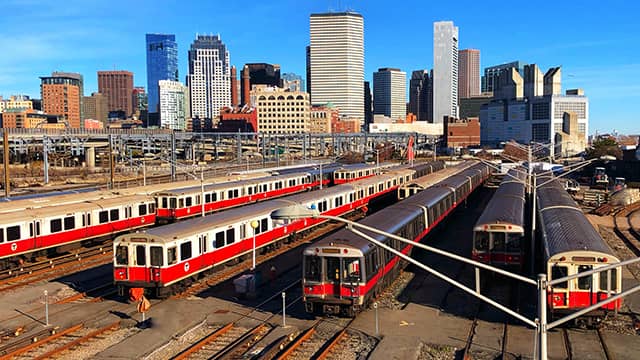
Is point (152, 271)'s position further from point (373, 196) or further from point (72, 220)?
point (373, 196)

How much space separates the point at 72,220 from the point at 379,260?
56.1ft

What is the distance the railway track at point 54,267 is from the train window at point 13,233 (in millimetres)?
1428

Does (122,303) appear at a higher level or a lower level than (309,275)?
lower

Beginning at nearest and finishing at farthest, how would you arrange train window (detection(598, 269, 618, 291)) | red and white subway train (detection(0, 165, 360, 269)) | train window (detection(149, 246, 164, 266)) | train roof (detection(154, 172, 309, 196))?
train window (detection(598, 269, 618, 291)) < train window (detection(149, 246, 164, 266)) < red and white subway train (detection(0, 165, 360, 269)) < train roof (detection(154, 172, 309, 196))

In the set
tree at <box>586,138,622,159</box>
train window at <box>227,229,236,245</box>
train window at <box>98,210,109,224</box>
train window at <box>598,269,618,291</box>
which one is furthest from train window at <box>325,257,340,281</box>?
tree at <box>586,138,622,159</box>

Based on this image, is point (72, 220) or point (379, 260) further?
point (72, 220)

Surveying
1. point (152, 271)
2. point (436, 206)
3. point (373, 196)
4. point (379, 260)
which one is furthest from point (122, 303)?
point (373, 196)

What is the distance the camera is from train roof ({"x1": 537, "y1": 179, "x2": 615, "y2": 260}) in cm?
1838

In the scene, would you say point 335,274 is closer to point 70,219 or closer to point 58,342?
point 58,342

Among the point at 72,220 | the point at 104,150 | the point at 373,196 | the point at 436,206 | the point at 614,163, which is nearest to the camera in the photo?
the point at 72,220

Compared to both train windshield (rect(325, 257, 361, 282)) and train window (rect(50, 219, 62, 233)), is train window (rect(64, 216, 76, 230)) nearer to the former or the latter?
train window (rect(50, 219, 62, 233))

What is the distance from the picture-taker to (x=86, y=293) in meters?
23.5

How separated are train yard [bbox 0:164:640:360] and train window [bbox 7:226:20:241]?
4.96 ft

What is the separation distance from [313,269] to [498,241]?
7769 millimetres
